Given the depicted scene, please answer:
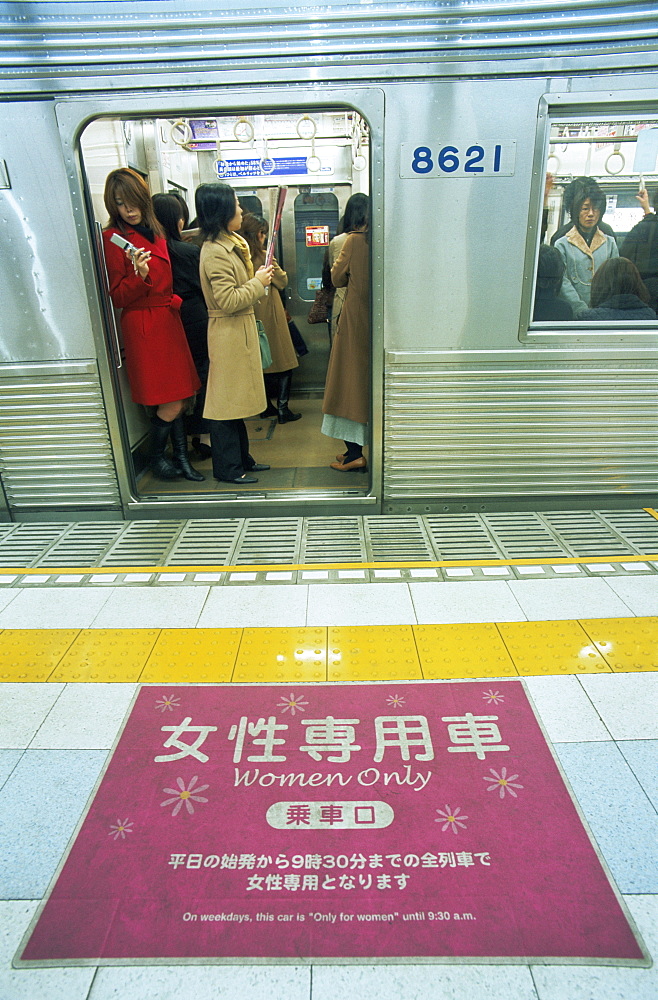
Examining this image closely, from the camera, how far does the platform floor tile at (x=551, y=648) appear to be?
9.04 ft

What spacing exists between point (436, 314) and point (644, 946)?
10.0 feet

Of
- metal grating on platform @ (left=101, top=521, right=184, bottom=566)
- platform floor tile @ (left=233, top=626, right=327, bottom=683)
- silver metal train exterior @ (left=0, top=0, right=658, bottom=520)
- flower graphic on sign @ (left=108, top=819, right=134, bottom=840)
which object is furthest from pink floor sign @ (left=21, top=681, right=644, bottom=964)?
silver metal train exterior @ (left=0, top=0, right=658, bottom=520)

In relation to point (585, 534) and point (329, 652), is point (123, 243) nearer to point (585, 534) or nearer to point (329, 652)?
point (329, 652)

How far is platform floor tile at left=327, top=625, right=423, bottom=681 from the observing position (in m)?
2.73

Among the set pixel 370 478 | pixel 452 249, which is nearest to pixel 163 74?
pixel 452 249

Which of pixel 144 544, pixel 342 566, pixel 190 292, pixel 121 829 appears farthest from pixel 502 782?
pixel 190 292

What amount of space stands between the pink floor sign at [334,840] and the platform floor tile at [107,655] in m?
0.24

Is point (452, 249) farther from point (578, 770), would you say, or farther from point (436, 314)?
point (578, 770)

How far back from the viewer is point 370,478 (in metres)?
4.16

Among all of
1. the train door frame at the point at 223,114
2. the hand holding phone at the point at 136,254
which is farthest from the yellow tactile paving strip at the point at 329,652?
the hand holding phone at the point at 136,254

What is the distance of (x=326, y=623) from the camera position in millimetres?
3111

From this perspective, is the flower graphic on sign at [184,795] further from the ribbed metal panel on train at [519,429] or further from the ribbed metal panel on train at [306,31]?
the ribbed metal panel on train at [306,31]

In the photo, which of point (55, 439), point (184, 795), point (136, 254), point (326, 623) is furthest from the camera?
point (55, 439)

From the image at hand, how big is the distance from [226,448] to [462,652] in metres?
2.36
